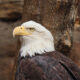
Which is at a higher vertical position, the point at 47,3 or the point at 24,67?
the point at 47,3

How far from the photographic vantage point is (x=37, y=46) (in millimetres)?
5676

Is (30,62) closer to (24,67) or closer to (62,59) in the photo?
(24,67)

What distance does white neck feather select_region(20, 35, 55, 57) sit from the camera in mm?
5656

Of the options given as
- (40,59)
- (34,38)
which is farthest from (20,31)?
(40,59)

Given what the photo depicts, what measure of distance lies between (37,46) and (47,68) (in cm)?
51

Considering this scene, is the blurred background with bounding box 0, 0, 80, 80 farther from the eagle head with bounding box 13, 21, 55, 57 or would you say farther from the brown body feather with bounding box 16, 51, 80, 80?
the brown body feather with bounding box 16, 51, 80, 80

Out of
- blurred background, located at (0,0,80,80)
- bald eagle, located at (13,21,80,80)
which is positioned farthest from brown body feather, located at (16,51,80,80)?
blurred background, located at (0,0,80,80)

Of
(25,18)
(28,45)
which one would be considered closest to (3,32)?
(25,18)

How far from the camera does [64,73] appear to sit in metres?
5.25

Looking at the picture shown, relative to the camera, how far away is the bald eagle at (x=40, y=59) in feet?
17.2

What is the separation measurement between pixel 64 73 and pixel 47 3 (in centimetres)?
131

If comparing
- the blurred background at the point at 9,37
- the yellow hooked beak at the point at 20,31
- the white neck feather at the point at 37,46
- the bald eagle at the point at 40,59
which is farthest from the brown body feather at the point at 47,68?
the blurred background at the point at 9,37

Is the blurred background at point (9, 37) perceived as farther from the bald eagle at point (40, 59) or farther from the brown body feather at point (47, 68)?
the brown body feather at point (47, 68)

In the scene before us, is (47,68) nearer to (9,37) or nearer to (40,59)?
(40,59)
